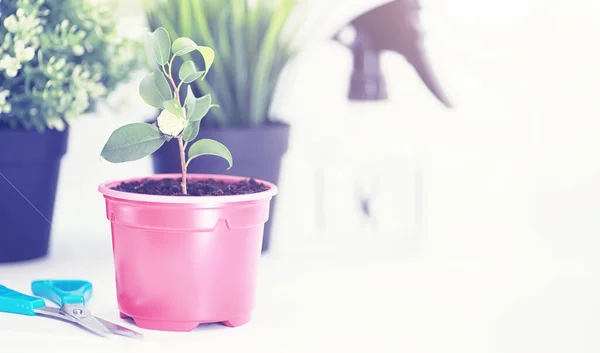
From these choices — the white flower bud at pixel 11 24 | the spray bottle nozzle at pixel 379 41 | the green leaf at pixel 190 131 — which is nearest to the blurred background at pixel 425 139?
the spray bottle nozzle at pixel 379 41

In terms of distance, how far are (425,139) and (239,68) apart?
348mm

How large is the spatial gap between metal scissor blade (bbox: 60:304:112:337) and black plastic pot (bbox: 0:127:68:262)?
0.82ft

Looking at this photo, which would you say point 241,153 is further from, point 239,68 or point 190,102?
point 190,102

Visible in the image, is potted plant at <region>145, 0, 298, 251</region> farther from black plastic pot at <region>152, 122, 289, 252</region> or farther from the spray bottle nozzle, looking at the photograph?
the spray bottle nozzle

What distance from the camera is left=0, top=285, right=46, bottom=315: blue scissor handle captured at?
0.70 meters

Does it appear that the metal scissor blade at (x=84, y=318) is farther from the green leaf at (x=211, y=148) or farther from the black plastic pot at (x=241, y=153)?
the black plastic pot at (x=241, y=153)

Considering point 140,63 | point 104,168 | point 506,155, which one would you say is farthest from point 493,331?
point 104,168

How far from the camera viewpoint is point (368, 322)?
28.0 inches

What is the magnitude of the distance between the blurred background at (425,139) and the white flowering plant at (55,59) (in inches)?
1.6

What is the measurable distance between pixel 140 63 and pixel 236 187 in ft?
1.23

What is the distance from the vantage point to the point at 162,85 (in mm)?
672

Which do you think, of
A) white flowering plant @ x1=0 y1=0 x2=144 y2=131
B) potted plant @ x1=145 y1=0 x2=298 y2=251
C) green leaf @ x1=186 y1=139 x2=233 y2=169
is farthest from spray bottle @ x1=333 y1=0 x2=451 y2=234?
green leaf @ x1=186 y1=139 x2=233 y2=169

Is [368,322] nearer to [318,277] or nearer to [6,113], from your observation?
[318,277]

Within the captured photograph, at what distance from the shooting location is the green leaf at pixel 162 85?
0.67 meters
